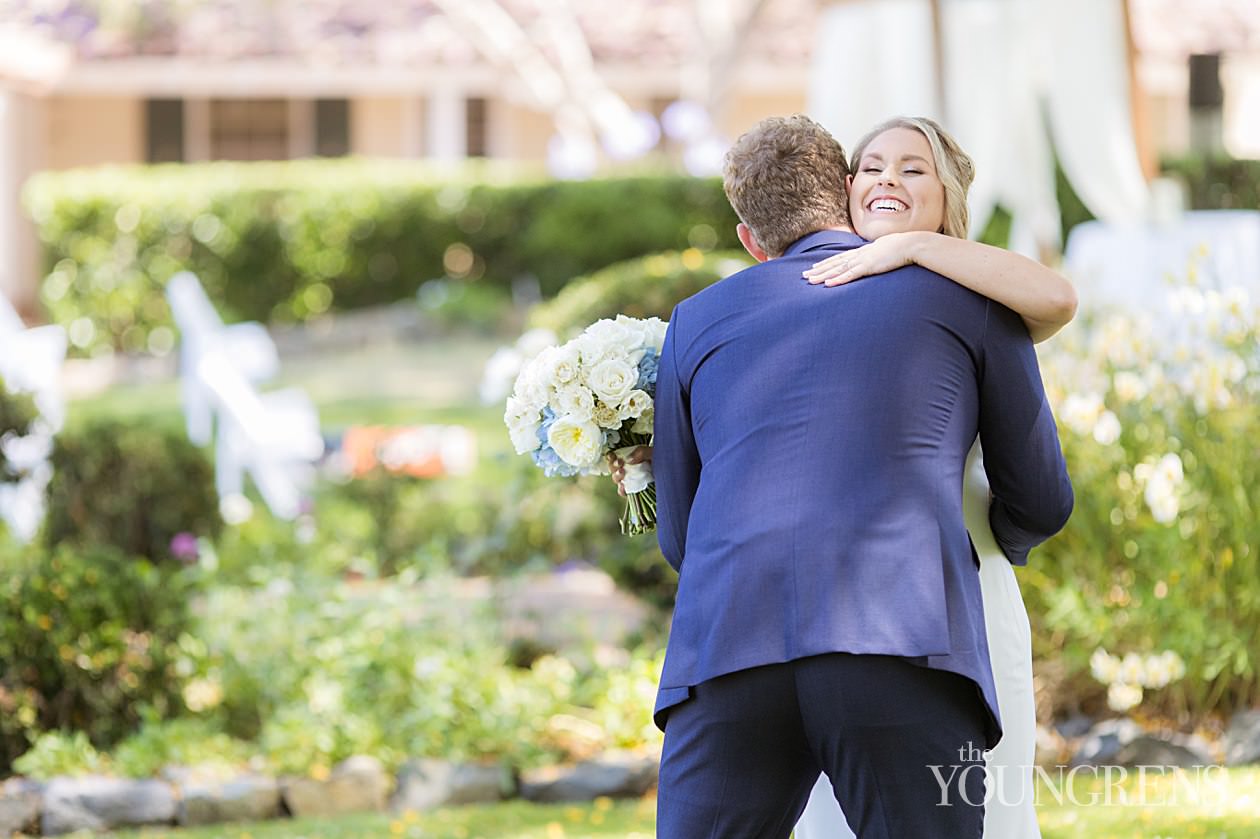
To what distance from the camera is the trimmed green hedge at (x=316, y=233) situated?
14.6m

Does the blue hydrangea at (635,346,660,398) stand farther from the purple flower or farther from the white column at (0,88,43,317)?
the white column at (0,88,43,317)

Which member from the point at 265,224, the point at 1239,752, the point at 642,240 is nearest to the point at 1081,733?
the point at 1239,752

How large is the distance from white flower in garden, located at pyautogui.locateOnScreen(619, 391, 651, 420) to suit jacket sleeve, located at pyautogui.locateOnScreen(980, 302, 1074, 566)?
610 mm

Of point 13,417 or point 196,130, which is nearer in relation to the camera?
point 13,417

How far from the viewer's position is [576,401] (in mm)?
2752

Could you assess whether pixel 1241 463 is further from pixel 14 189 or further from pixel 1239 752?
pixel 14 189

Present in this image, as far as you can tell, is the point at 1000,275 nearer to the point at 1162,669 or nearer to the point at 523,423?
the point at 523,423

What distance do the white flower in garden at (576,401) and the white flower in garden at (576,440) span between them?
0.01 m

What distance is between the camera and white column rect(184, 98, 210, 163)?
20.9 metres

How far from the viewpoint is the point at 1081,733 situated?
4910 mm

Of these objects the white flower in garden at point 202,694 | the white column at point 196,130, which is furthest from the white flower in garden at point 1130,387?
the white column at point 196,130

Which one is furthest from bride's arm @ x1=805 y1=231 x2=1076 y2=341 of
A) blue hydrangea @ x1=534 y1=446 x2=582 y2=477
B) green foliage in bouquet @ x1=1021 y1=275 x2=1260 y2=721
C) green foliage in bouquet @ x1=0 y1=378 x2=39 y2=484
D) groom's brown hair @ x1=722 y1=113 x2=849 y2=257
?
green foliage in bouquet @ x1=0 y1=378 x2=39 y2=484

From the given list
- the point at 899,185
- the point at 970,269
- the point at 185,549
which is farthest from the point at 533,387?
the point at 185,549

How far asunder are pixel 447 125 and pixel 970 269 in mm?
17897
